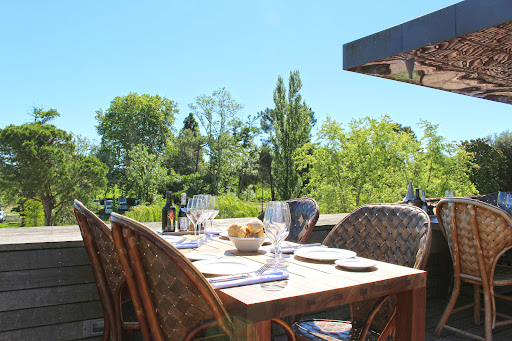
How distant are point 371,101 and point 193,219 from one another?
20156 mm

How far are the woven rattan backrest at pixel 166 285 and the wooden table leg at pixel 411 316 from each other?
0.61m

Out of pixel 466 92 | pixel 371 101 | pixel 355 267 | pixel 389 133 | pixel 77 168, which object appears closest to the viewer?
pixel 355 267

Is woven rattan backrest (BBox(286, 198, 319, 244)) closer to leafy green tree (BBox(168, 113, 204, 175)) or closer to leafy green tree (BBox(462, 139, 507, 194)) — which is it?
leafy green tree (BBox(462, 139, 507, 194))

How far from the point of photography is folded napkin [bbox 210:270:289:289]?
1.00m

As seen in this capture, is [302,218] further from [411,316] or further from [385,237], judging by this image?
[411,316]

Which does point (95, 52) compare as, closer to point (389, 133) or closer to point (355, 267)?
point (389, 133)

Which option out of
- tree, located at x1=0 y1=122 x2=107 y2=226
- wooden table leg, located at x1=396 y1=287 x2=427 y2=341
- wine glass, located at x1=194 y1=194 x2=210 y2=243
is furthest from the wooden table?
tree, located at x1=0 y1=122 x2=107 y2=226

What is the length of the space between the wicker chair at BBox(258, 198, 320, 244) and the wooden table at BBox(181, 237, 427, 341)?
692mm

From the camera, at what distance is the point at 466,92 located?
17.1ft

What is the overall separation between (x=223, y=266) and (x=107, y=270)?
23.1 inches

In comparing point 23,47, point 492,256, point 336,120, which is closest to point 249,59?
point 336,120

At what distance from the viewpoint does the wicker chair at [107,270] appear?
1424mm

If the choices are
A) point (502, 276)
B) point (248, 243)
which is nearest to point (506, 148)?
point (502, 276)

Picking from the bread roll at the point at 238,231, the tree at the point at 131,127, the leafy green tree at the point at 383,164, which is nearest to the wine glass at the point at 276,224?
the bread roll at the point at 238,231
